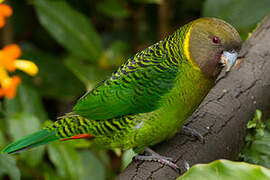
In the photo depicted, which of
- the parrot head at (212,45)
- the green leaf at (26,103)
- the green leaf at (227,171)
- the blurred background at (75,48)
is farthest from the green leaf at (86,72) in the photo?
the green leaf at (227,171)

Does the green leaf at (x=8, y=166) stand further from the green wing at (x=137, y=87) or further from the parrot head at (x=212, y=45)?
the parrot head at (x=212, y=45)

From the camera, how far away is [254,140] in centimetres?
162

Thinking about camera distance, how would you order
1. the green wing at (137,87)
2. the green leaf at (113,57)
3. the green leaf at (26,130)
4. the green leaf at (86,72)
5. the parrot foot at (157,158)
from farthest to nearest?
the green leaf at (113,57) → the green leaf at (86,72) → the green leaf at (26,130) → the green wing at (137,87) → the parrot foot at (157,158)

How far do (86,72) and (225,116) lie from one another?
107 centimetres

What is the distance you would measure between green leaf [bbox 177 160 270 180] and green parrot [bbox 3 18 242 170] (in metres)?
0.40

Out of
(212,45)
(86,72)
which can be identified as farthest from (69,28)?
(212,45)

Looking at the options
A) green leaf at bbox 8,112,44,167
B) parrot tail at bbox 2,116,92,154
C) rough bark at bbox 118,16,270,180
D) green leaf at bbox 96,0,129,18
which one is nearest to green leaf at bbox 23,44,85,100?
green leaf at bbox 96,0,129,18

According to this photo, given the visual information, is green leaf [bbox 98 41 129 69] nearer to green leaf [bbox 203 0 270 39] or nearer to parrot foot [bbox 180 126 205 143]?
green leaf [bbox 203 0 270 39]

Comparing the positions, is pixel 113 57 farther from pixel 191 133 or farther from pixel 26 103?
pixel 191 133

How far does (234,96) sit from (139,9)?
154 centimetres

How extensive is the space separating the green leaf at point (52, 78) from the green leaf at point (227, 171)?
190 cm

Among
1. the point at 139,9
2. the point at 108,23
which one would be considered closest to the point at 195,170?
the point at 139,9

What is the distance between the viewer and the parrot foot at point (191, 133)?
152 cm

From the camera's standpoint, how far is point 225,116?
1.62 meters
